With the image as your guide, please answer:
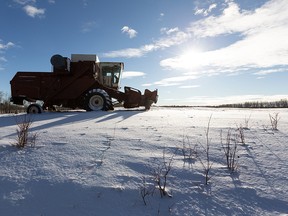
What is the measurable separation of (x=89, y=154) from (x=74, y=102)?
957cm

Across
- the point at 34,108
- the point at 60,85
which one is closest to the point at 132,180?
the point at 34,108

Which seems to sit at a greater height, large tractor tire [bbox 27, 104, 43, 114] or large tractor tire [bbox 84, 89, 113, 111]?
large tractor tire [bbox 84, 89, 113, 111]

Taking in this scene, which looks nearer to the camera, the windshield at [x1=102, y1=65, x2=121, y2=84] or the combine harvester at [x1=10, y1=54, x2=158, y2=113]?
the combine harvester at [x1=10, y1=54, x2=158, y2=113]

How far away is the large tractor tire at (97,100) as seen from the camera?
1077cm

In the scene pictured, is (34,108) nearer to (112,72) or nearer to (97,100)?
(97,100)

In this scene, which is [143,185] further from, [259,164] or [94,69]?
[94,69]

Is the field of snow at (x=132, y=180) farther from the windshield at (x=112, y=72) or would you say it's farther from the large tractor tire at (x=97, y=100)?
the windshield at (x=112, y=72)

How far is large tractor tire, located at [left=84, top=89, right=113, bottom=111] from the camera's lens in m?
10.8

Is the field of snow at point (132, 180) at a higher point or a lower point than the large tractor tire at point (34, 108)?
lower

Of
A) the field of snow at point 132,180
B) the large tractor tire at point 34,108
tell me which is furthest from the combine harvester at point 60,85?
the field of snow at point 132,180

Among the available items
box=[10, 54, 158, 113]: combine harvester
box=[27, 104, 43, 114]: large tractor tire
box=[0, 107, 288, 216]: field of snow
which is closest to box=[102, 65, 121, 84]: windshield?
box=[10, 54, 158, 113]: combine harvester

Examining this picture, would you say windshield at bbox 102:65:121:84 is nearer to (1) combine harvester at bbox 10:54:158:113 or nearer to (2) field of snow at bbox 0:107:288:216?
(1) combine harvester at bbox 10:54:158:113

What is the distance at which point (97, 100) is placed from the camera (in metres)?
11.0

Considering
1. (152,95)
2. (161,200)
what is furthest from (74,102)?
(161,200)
